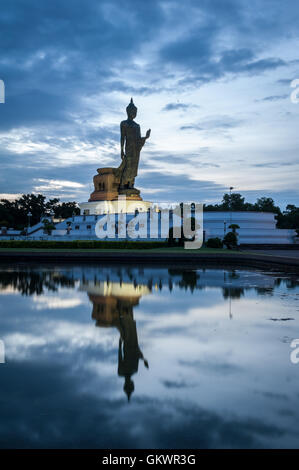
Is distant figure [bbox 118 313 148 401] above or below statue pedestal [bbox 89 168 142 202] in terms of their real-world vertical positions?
below

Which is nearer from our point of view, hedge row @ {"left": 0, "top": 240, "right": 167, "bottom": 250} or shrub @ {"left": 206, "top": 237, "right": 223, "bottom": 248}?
hedge row @ {"left": 0, "top": 240, "right": 167, "bottom": 250}

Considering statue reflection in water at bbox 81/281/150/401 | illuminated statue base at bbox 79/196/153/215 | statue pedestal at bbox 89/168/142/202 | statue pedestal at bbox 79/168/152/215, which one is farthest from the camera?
statue pedestal at bbox 89/168/142/202

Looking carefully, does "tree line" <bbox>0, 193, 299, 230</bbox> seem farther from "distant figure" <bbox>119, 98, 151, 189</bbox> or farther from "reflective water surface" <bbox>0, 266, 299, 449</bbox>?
"reflective water surface" <bbox>0, 266, 299, 449</bbox>

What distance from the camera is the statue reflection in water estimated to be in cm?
465

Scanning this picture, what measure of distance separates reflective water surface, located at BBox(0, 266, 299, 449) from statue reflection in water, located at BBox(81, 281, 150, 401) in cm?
3

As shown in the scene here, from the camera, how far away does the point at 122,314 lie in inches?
292

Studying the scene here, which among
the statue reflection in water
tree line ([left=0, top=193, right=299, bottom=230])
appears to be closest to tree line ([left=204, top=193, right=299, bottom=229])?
tree line ([left=0, top=193, right=299, bottom=230])

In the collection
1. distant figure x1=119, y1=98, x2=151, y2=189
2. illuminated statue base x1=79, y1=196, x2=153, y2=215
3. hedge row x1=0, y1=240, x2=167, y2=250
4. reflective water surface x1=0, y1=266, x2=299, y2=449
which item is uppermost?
distant figure x1=119, y1=98, x2=151, y2=189

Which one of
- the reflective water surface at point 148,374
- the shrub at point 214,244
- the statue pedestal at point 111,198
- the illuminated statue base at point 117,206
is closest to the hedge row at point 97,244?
the shrub at point 214,244

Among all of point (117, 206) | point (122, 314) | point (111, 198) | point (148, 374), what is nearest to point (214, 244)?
point (117, 206)

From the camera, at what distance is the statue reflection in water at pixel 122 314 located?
15.2 ft

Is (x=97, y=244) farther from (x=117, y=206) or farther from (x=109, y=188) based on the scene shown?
(x=109, y=188)

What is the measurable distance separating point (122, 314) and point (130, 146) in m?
35.2
